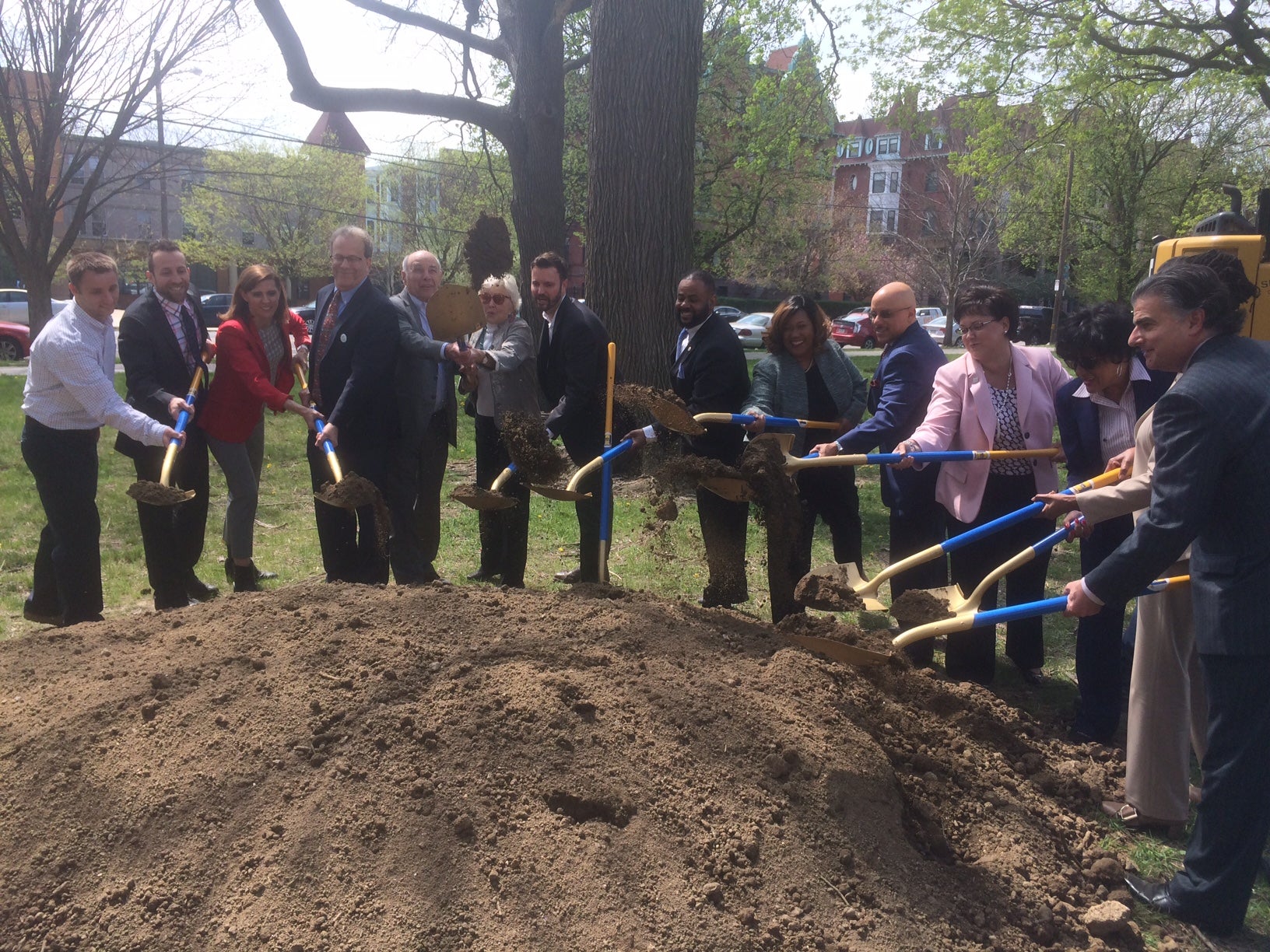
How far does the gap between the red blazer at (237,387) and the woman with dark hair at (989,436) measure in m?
3.41

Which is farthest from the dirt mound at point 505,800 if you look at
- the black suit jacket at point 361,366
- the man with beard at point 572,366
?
the man with beard at point 572,366

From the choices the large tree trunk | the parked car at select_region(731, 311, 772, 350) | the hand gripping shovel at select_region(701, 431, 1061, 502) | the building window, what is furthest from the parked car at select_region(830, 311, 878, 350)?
the hand gripping shovel at select_region(701, 431, 1061, 502)

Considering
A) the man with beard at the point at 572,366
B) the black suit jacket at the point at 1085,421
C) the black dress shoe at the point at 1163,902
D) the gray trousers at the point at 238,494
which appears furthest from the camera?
the gray trousers at the point at 238,494

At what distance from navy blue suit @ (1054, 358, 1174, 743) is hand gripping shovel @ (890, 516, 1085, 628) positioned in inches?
8.1

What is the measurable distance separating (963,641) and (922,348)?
1470mm

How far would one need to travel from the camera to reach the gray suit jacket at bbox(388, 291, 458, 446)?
5.07 m

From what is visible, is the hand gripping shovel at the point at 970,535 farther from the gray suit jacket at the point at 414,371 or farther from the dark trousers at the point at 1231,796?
the gray suit jacket at the point at 414,371

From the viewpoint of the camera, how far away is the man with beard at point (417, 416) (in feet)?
16.9

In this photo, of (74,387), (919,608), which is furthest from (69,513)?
(919,608)

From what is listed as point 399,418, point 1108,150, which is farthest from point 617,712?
point 1108,150

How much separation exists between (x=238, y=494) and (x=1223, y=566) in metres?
4.87

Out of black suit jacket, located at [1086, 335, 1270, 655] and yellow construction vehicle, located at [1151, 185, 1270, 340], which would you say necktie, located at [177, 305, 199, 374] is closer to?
black suit jacket, located at [1086, 335, 1270, 655]

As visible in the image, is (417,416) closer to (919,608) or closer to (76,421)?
(76,421)

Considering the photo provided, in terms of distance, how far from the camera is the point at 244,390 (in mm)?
5445
